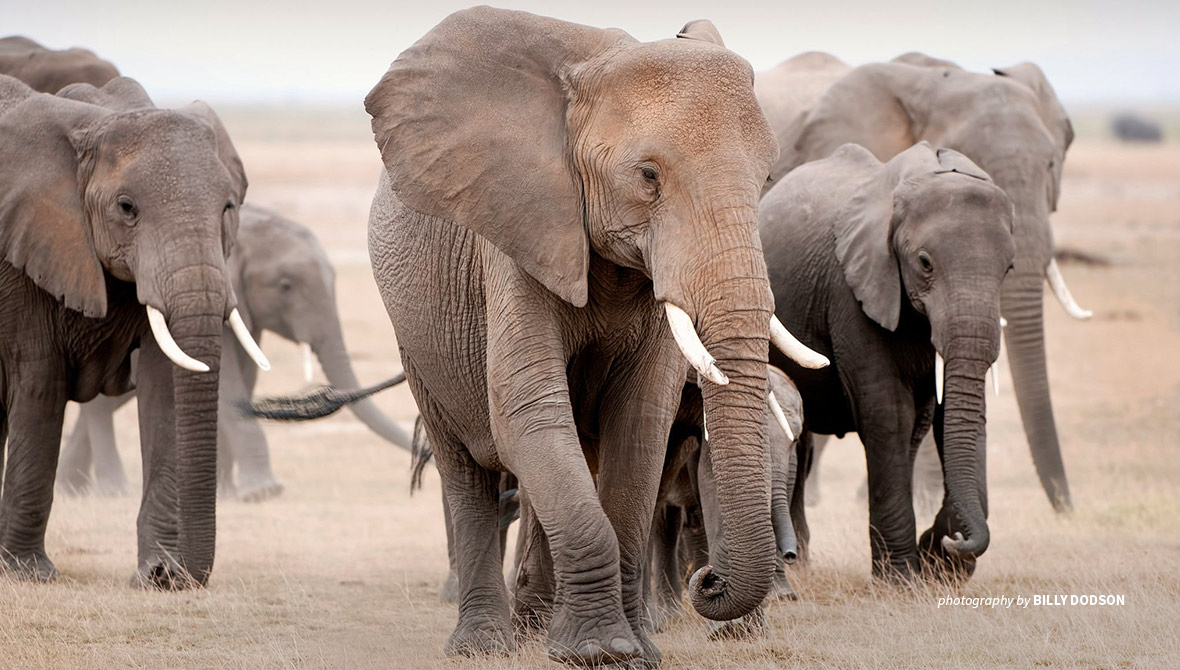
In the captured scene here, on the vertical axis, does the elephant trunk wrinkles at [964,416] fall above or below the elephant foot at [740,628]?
above

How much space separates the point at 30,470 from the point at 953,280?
4.82 m

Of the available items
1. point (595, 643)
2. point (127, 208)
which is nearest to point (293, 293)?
point (127, 208)

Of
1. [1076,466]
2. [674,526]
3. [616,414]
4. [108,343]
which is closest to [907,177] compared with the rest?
[674,526]

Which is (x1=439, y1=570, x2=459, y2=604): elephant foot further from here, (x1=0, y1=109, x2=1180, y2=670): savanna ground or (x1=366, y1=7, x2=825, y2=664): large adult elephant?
(x1=366, y1=7, x2=825, y2=664): large adult elephant

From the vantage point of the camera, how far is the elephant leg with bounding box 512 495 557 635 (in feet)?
23.1

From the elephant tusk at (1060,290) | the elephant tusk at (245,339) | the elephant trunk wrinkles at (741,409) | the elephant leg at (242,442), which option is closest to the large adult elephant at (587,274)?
the elephant trunk wrinkles at (741,409)

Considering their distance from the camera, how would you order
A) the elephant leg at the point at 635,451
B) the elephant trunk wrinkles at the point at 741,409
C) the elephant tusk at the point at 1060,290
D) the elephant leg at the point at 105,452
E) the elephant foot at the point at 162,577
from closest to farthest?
the elephant trunk wrinkles at the point at 741,409
the elephant leg at the point at 635,451
the elephant foot at the point at 162,577
the elephant tusk at the point at 1060,290
the elephant leg at the point at 105,452

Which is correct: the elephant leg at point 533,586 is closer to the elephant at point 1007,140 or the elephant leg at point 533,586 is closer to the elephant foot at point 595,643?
the elephant foot at point 595,643

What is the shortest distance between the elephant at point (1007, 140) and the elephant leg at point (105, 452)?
5.89 metres

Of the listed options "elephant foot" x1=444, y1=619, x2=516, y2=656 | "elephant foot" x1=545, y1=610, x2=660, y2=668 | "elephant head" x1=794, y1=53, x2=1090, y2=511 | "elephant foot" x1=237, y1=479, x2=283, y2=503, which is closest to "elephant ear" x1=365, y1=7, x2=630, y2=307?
"elephant foot" x1=545, y1=610, x2=660, y2=668

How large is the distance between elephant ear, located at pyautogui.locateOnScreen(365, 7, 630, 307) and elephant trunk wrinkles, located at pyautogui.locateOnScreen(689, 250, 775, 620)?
603 mm

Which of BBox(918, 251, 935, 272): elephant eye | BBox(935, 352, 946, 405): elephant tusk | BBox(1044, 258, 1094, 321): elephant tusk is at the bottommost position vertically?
BBox(1044, 258, 1094, 321): elephant tusk

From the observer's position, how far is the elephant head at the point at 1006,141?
1088 centimetres

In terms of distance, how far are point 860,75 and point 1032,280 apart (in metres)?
2.24
